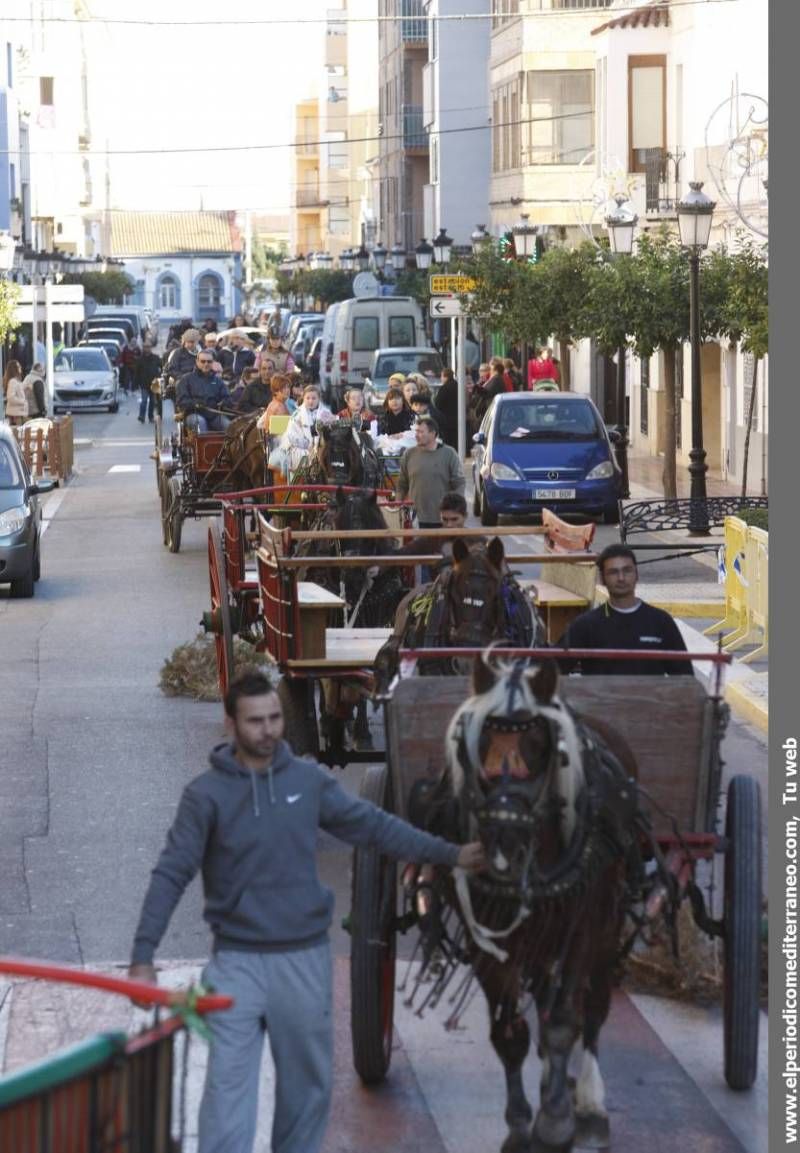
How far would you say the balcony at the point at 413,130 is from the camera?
279 ft

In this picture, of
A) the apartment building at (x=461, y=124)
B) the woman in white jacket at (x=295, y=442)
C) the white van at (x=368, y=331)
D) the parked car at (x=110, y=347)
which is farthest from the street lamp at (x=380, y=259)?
the woman in white jacket at (x=295, y=442)

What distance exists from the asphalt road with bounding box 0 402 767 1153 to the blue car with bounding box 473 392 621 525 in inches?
58.3

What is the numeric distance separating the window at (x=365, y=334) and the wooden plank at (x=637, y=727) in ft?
145

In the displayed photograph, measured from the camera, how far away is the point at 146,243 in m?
188

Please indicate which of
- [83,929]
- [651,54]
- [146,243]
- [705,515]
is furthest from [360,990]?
[146,243]

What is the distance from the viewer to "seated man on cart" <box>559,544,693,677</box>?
9.23m

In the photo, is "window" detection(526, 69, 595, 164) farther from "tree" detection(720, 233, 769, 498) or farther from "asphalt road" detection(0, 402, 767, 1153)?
"asphalt road" detection(0, 402, 767, 1153)

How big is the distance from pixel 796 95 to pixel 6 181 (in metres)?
52.5

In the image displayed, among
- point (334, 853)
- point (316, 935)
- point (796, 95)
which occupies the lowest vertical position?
point (334, 853)

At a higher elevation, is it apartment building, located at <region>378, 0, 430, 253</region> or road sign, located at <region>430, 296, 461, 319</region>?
apartment building, located at <region>378, 0, 430, 253</region>

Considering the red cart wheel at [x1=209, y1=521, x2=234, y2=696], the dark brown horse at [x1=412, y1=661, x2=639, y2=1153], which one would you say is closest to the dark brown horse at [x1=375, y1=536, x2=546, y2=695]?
the dark brown horse at [x1=412, y1=661, x2=639, y2=1153]

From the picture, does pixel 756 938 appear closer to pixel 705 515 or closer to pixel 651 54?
pixel 705 515

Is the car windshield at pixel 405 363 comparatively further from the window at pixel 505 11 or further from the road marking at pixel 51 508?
the road marking at pixel 51 508

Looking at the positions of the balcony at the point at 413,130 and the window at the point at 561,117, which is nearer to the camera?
the window at the point at 561,117
